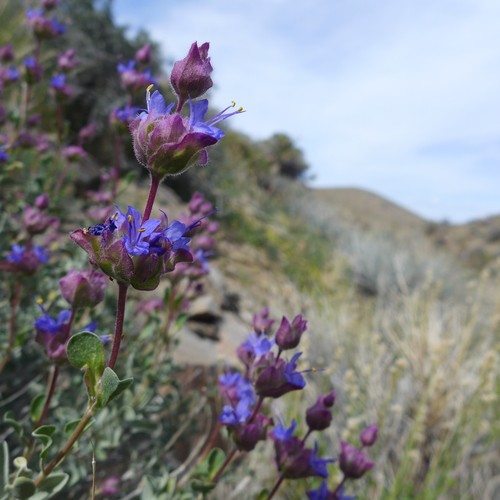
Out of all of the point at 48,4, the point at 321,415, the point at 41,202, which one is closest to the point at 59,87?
the point at 48,4

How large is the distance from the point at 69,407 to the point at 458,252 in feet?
69.8

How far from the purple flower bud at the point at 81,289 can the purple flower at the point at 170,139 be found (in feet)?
1.44

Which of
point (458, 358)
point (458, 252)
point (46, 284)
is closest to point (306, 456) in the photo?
point (46, 284)

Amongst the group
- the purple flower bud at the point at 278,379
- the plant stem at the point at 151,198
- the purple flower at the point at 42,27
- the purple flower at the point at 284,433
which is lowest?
the purple flower at the point at 284,433

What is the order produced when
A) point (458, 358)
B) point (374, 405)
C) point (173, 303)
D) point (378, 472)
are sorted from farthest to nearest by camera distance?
point (458, 358) → point (374, 405) → point (378, 472) → point (173, 303)

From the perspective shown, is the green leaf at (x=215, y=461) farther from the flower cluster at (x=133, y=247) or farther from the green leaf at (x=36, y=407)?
the flower cluster at (x=133, y=247)

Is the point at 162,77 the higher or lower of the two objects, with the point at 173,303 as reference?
higher

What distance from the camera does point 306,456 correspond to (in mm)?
1231

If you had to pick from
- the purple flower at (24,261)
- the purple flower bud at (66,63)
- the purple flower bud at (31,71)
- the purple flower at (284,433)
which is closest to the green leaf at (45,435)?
the purple flower at (284,433)

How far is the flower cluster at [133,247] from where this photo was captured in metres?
0.84

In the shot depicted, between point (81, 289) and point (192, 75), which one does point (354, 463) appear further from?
point (192, 75)

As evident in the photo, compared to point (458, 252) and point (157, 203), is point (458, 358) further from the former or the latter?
point (458, 252)

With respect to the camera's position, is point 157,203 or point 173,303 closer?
point 173,303

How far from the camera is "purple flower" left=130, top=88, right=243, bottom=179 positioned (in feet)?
2.81
